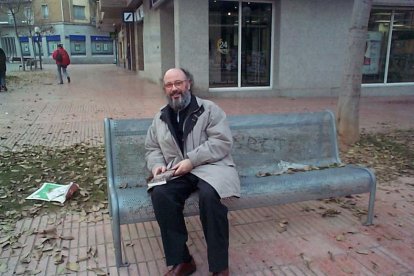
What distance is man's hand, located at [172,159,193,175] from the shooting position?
289cm

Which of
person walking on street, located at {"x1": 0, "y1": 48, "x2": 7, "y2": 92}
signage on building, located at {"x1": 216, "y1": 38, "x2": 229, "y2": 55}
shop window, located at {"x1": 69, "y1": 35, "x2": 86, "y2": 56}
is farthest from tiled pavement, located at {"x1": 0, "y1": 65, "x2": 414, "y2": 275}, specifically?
shop window, located at {"x1": 69, "y1": 35, "x2": 86, "y2": 56}

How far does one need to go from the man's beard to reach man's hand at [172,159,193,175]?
42cm

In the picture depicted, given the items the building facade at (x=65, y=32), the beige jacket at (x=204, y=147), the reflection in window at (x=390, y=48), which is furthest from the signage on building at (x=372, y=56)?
the building facade at (x=65, y=32)

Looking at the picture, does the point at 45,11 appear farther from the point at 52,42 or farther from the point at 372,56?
the point at 372,56

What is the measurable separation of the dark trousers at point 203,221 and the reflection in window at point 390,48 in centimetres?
1225

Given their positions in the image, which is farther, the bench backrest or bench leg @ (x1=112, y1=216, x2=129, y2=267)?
the bench backrest

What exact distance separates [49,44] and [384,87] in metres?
45.9

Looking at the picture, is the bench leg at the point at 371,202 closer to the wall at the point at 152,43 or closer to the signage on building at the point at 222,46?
the signage on building at the point at 222,46

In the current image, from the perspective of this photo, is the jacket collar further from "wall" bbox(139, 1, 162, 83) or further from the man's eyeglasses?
"wall" bbox(139, 1, 162, 83)

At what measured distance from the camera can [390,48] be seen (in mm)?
13766

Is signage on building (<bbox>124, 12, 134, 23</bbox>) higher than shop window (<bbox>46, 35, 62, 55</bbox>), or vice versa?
signage on building (<bbox>124, 12, 134, 23</bbox>)

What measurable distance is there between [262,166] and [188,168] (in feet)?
3.59

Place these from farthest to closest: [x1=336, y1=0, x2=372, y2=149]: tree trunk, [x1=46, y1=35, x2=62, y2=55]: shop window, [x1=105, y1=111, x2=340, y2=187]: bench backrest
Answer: [x1=46, y1=35, x2=62, y2=55]: shop window, [x1=336, y1=0, x2=372, y2=149]: tree trunk, [x1=105, y1=111, x2=340, y2=187]: bench backrest

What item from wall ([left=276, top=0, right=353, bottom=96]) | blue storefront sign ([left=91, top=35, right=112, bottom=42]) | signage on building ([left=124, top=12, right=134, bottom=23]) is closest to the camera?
wall ([left=276, top=0, right=353, bottom=96])
